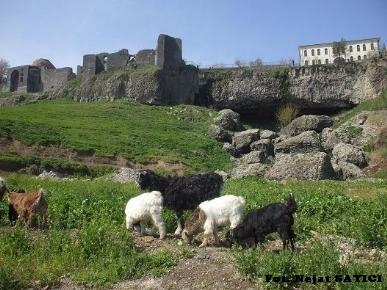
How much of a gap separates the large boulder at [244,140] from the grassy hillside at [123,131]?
1931mm

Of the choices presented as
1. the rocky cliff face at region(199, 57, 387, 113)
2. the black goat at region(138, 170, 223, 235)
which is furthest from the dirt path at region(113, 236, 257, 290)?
the rocky cliff face at region(199, 57, 387, 113)

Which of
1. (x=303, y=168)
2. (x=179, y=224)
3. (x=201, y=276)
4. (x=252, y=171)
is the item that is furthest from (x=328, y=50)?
(x=201, y=276)

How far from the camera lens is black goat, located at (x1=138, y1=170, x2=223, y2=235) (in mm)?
11781

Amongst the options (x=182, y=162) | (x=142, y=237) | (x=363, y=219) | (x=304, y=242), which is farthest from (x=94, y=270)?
(x=182, y=162)

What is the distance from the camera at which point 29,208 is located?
1156cm

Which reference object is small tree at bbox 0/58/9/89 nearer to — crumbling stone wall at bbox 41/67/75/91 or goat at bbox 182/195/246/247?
crumbling stone wall at bbox 41/67/75/91

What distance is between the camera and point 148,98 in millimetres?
63938

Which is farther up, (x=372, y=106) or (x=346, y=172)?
(x=372, y=106)

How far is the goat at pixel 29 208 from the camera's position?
37.9 ft

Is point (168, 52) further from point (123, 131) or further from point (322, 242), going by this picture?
point (322, 242)

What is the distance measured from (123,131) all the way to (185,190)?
3822 cm

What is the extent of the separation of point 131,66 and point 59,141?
97.0ft

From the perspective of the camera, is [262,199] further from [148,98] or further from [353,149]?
[148,98]

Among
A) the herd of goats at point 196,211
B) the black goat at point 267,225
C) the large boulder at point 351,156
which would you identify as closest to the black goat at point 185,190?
the herd of goats at point 196,211
